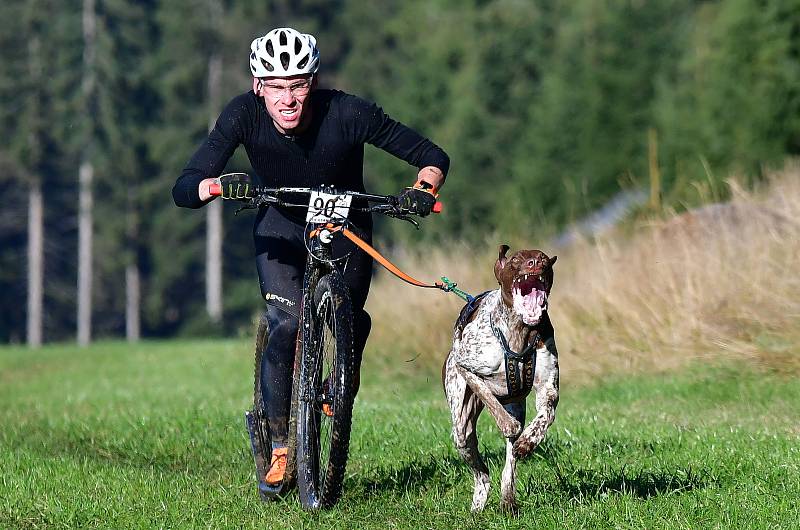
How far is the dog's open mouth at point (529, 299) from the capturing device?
6605mm

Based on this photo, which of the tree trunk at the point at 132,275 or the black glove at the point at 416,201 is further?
the tree trunk at the point at 132,275

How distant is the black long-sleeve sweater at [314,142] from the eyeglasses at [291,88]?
244 millimetres

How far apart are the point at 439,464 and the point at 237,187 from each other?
2509 millimetres

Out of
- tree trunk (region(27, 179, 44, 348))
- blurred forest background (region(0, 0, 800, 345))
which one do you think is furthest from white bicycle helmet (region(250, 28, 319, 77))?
tree trunk (region(27, 179, 44, 348))

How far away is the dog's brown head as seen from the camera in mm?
6531

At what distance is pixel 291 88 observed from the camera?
7.58m

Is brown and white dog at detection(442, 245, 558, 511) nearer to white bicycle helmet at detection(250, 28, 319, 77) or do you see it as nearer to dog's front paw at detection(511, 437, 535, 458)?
dog's front paw at detection(511, 437, 535, 458)

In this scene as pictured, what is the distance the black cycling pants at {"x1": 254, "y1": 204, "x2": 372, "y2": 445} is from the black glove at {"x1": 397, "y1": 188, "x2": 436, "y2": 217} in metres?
0.60

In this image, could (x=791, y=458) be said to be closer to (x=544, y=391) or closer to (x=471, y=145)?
(x=544, y=391)

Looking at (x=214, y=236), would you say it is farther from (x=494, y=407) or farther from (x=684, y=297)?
(x=494, y=407)

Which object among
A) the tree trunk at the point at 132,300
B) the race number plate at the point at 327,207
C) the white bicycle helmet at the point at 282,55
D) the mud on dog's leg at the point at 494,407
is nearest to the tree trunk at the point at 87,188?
the tree trunk at the point at 132,300

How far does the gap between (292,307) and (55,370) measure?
18.9 m

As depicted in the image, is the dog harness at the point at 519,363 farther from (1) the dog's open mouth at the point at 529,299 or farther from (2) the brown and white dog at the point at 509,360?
(1) the dog's open mouth at the point at 529,299

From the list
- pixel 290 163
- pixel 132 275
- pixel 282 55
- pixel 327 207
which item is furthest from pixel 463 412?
pixel 132 275
